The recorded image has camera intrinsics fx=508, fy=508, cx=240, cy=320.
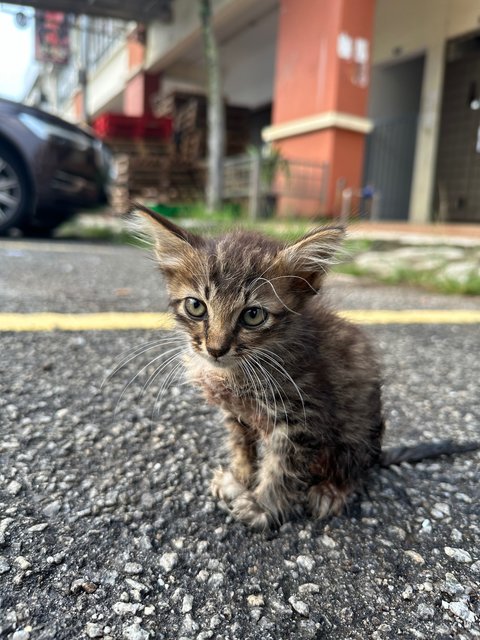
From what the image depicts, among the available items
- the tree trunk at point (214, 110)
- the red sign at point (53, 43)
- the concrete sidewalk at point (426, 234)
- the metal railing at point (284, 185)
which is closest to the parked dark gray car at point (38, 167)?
the tree trunk at point (214, 110)

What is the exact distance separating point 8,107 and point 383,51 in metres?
8.79

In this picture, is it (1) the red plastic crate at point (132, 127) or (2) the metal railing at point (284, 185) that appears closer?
(2) the metal railing at point (284, 185)

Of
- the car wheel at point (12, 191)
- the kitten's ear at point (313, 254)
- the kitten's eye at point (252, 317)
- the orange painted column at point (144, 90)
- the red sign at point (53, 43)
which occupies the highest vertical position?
the red sign at point (53, 43)

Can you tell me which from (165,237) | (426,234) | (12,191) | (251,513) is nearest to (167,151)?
(12,191)

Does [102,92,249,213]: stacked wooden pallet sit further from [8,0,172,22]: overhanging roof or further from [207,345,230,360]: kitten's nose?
[207,345,230,360]: kitten's nose

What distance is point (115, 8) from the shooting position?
1381cm

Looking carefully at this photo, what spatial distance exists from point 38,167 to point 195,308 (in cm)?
648

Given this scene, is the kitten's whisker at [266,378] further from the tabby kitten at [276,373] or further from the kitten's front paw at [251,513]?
the kitten's front paw at [251,513]

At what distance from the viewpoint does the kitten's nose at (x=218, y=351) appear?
1.52 metres

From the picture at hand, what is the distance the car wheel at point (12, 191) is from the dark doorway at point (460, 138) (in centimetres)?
782

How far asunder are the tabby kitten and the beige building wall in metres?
10.4

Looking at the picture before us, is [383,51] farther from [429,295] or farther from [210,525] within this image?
[210,525]

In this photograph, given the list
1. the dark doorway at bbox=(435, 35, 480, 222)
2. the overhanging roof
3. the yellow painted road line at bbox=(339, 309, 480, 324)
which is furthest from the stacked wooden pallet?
the yellow painted road line at bbox=(339, 309, 480, 324)

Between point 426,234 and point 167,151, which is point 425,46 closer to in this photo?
point 426,234
